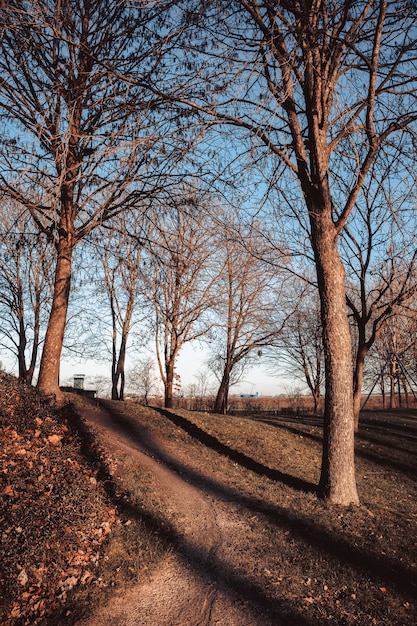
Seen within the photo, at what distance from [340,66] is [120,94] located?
14.3 ft

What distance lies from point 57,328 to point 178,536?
20.3ft

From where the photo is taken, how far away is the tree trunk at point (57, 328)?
10039 millimetres

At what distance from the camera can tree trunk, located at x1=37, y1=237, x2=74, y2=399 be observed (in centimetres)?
1004

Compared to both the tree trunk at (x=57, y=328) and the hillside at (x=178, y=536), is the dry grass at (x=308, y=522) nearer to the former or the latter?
the hillside at (x=178, y=536)

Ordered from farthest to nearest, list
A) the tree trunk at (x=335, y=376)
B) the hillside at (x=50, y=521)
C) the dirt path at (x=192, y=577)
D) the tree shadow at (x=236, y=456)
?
the tree shadow at (x=236, y=456) → the tree trunk at (x=335, y=376) → the dirt path at (x=192, y=577) → the hillside at (x=50, y=521)

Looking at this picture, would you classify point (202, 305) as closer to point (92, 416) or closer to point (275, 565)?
point (92, 416)

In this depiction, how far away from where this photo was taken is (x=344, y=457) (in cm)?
707

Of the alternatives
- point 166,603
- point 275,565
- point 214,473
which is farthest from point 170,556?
point 214,473

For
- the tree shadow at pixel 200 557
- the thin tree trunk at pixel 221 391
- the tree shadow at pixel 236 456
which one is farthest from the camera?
the thin tree trunk at pixel 221 391

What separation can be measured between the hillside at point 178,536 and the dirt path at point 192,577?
0.6 inches

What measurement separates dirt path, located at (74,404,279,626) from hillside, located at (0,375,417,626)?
0.05 ft

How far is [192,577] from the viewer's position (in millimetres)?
4680

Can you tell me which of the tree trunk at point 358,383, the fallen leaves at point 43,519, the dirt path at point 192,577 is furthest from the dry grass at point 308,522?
the tree trunk at point 358,383

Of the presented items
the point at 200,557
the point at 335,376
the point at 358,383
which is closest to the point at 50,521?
the point at 200,557
